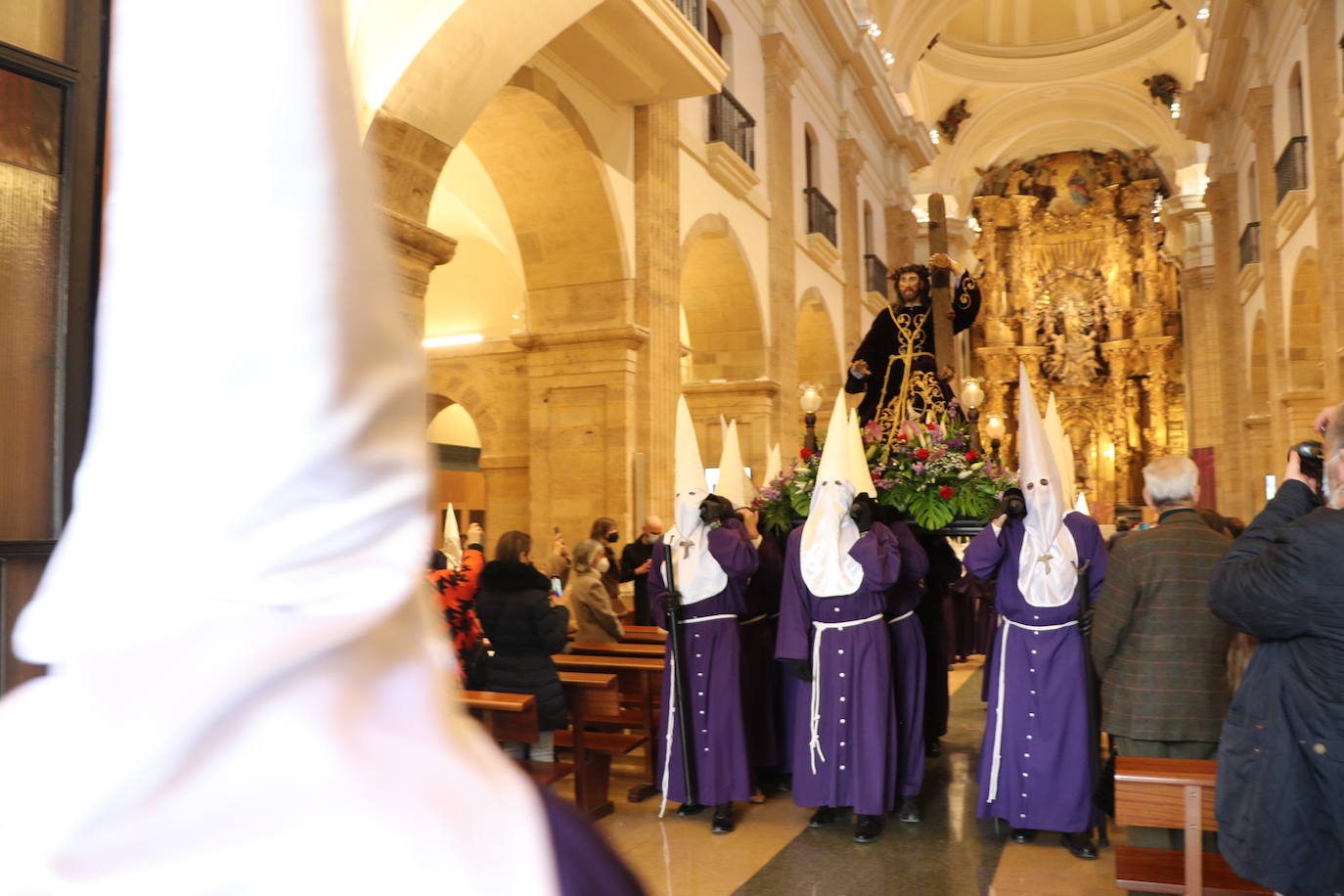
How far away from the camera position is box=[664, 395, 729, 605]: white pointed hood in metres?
5.50

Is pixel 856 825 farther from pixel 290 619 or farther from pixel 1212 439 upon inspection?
pixel 1212 439

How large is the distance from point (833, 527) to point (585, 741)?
1833 mm

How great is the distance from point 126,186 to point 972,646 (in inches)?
447

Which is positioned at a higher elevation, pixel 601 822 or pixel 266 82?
pixel 266 82

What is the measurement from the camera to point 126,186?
2.22 feet

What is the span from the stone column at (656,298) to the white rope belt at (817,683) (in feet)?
15.9

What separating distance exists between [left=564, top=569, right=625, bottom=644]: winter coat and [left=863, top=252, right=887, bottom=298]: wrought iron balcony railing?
1457cm

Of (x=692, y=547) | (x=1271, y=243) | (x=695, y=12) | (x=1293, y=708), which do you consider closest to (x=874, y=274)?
(x=1271, y=243)

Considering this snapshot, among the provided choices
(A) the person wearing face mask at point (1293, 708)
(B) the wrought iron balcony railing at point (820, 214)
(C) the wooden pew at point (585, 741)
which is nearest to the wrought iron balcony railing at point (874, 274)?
(B) the wrought iron balcony railing at point (820, 214)

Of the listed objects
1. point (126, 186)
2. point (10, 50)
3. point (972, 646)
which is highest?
point (10, 50)

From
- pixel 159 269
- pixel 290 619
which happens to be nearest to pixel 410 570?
pixel 290 619

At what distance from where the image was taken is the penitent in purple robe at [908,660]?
538 centimetres

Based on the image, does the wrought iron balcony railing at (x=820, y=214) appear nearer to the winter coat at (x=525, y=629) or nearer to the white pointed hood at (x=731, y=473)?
the white pointed hood at (x=731, y=473)

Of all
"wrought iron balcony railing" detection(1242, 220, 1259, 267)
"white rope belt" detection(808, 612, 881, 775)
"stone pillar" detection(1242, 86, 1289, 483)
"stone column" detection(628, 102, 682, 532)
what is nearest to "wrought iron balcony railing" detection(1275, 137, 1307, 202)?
"stone pillar" detection(1242, 86, 1289, 483)
